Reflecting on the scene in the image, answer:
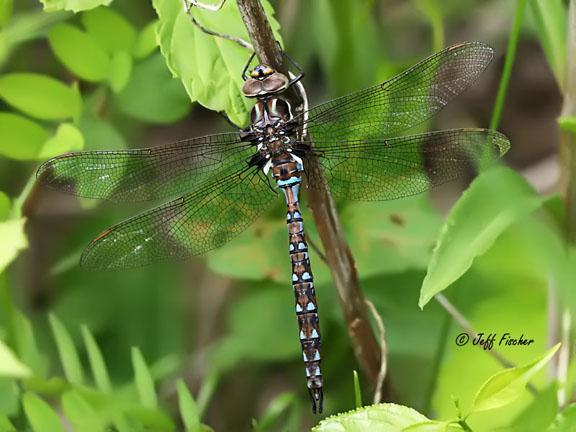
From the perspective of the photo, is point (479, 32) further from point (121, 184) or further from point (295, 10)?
point (121, 184)

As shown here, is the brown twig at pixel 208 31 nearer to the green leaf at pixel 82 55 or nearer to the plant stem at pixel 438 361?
the green leaf at pixel 82 55

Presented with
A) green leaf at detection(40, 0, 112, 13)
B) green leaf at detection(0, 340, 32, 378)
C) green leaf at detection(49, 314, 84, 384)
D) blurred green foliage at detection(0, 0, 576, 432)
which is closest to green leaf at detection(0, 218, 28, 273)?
blurred green foliage at detection(0, 0, 576, 432)

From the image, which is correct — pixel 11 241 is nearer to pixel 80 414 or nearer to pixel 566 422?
pixel 80 414

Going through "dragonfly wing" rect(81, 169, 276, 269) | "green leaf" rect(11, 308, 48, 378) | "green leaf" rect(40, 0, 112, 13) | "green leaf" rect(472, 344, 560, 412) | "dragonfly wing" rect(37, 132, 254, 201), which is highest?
"green leaf" rect(40, 0, 112, 13)

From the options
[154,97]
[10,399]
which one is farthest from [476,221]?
[10,399]

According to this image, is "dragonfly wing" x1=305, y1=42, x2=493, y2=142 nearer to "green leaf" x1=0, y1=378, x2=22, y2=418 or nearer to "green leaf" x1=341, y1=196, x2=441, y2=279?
"green leaf" x1=341, y1=196, x2=441, y2=279
